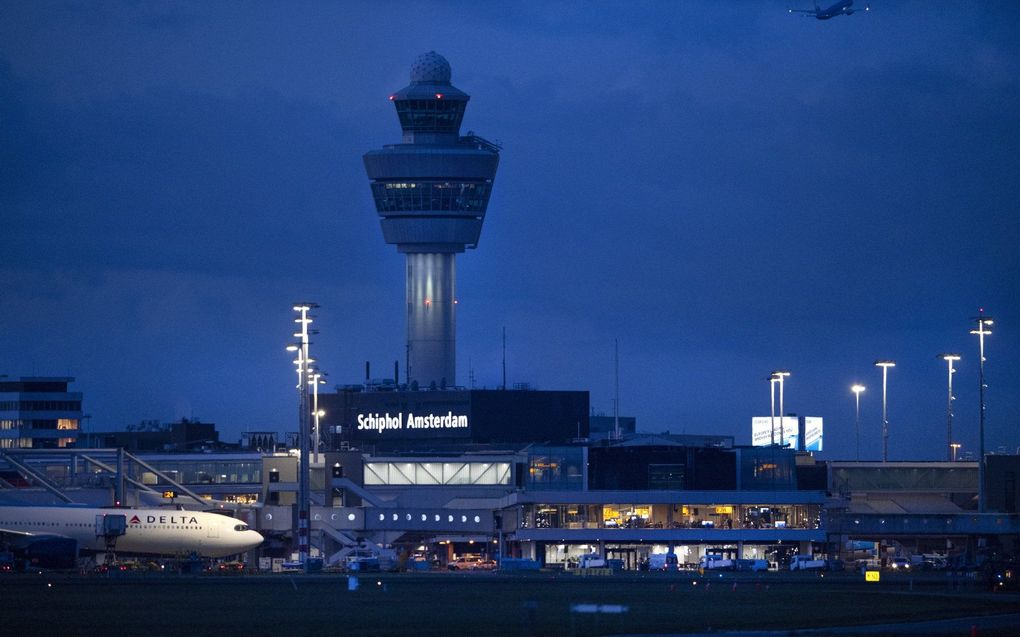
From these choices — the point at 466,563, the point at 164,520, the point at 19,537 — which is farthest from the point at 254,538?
the point at 466,563

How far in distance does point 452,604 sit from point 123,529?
5627 cm

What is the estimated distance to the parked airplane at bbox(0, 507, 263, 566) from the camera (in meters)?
130

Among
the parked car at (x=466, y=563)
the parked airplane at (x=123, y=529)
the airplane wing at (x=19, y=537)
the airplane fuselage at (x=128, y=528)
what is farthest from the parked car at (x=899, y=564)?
the airplane wing at (x=19, y=537)

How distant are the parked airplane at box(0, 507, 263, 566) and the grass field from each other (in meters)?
21.6

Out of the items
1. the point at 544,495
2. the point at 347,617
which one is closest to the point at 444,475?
the point at 544,495

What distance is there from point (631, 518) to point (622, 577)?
45508 millimetres

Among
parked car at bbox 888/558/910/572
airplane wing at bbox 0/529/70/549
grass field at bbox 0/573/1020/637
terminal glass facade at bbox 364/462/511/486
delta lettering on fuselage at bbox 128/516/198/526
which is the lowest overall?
parked car at bbox 888/558/910/572

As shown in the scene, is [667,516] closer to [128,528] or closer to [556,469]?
[556,469]

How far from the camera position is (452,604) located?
8106 cm

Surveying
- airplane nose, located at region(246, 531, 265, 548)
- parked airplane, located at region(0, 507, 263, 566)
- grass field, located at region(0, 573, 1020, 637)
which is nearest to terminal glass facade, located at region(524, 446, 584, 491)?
airplane nose, located at region(246, 531, 265, 548)

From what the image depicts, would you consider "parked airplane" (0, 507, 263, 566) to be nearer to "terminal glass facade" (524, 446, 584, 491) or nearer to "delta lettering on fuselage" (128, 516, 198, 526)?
"delta lettering on fuselage" (128, 516, 198, 526)

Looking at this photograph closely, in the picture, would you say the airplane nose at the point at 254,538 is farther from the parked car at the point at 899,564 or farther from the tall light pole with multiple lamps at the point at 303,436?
the parked car at the point at 899,564

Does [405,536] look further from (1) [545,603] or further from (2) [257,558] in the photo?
(1) [545,603]

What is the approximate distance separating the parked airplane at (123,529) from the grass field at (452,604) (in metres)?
21.6
